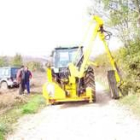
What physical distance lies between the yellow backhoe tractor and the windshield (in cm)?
63

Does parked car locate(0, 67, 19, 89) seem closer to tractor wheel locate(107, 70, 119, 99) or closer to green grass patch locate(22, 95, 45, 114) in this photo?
green grass patch locate(22, 95, 45, 114)

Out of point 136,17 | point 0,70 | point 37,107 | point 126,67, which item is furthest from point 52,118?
point 0,70

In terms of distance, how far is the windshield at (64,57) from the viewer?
2095 centimetres

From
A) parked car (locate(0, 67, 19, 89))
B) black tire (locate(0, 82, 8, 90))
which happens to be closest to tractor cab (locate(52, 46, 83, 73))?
parked car (locate(0, 67, 19, 89))

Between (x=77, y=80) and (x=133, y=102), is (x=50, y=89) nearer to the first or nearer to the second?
(x=77, y=80)

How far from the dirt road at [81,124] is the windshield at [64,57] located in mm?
3582

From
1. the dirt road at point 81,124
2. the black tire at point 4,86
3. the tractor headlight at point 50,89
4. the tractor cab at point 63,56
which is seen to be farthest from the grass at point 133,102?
the black tire at point 4,86

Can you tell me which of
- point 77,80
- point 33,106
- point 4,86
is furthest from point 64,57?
point 4,86

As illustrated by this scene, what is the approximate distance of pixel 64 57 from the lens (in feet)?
69.4

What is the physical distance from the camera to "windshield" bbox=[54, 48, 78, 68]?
2095cm

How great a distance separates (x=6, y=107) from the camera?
1948cm

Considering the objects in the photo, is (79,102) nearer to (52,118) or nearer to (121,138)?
(52,118)

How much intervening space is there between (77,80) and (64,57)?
229 centimetres

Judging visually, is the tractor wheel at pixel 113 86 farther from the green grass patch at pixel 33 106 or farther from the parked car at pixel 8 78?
the parked car at pixel 8 78
